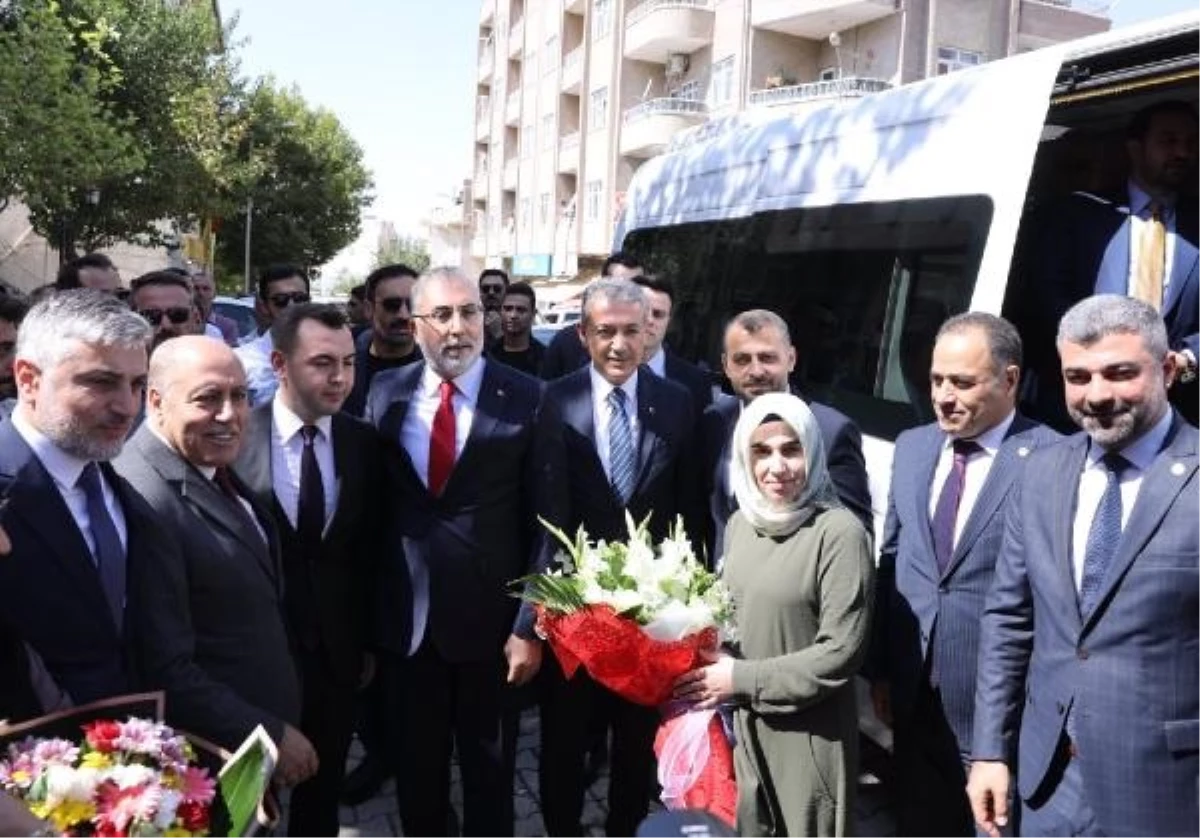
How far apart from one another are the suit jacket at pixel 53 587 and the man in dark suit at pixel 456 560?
1432 millimetres

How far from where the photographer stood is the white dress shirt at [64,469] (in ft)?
7.70

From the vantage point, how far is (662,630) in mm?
2912

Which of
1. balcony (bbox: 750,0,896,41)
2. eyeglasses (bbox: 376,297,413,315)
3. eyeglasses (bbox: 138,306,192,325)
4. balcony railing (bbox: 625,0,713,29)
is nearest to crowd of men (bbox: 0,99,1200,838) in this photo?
eyeglasses (bbox: 376,297,413,315)

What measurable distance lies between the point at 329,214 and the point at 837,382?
38.8 m

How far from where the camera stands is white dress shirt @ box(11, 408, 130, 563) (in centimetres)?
235

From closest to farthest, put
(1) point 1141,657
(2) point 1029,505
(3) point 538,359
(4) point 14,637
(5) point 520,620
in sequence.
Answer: (4) point 14,637, (1) point 1141,657, (2) point 1029,505, (5) point 520,620, (3) point 538,359

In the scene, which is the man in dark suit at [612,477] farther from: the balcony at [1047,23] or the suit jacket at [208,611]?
the balcony at [1047,23]

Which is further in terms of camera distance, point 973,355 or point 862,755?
point 862,755

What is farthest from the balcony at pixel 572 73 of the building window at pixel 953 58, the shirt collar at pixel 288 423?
the shirt collar at pixel 288 423

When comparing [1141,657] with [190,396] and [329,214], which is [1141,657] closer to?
[190,396]

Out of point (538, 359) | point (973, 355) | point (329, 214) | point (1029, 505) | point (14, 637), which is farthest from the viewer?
point (329, 214)

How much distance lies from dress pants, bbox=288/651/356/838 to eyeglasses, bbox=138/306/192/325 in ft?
8.14

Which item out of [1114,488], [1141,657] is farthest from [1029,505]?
[1141,657]

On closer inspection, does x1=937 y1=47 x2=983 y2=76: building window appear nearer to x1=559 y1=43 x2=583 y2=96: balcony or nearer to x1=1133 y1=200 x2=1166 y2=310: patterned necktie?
x1=559 y1=43 x2=583 y2=96: balcony
